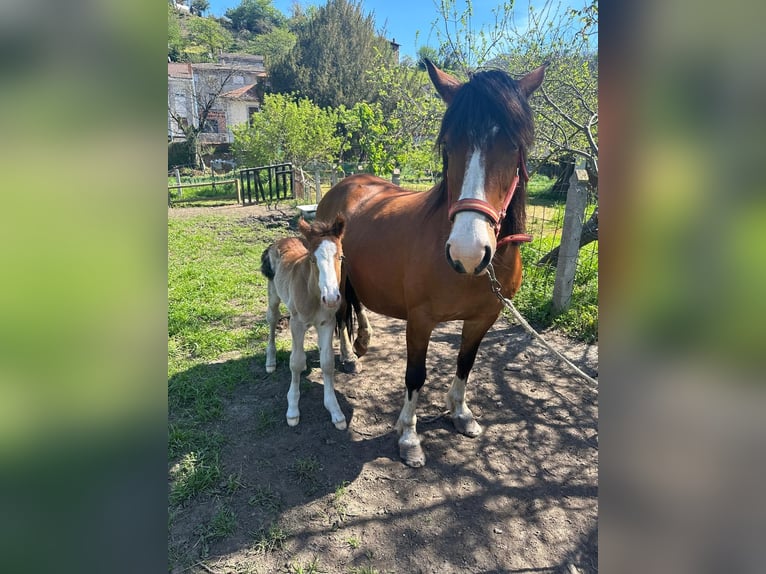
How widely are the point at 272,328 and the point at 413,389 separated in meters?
1.69

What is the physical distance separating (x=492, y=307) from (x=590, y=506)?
136cm

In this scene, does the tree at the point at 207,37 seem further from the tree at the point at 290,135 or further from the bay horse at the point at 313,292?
the bay horse at the point at 313,292

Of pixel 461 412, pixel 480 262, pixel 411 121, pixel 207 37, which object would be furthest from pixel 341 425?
pixel 207 37

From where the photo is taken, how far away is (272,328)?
13.4ft

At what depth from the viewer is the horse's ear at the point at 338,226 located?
121 inches

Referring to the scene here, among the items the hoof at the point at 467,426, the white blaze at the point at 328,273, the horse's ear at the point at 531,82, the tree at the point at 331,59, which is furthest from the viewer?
the tree at the point at 331,59

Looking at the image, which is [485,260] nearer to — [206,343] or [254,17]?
[206,343]

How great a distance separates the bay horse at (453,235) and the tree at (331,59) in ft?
99.0

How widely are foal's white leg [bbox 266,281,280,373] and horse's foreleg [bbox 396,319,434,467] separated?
150 cm

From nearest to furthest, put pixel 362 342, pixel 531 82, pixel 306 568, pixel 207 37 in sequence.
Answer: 1. pixel 306 568
2. pixel 531 82
3. pixel 362 342
4. pixel 207 37

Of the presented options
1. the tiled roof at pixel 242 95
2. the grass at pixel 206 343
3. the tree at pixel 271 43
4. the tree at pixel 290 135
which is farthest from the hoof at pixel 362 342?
the tree at pixel 271 43
